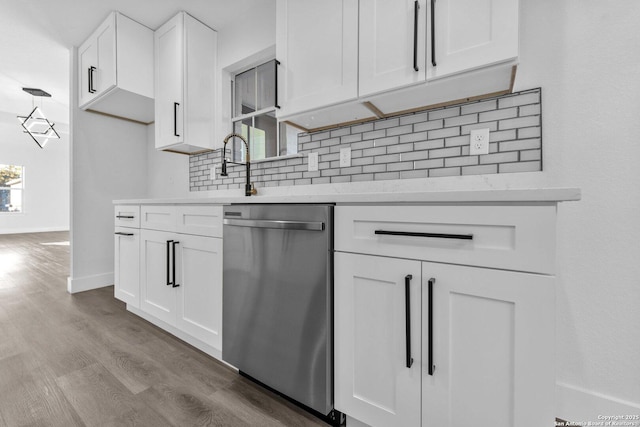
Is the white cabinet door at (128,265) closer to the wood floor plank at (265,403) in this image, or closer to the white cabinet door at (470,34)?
the wood floor plank at (265,403)

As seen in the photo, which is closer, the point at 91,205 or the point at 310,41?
the point at 310,41

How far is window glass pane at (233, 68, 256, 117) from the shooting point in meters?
2.42

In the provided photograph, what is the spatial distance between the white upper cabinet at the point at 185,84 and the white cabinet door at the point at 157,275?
90cm

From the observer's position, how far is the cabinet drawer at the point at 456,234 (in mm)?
740

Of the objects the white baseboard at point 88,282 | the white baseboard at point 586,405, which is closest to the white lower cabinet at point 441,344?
the white baseboard at point 586,405

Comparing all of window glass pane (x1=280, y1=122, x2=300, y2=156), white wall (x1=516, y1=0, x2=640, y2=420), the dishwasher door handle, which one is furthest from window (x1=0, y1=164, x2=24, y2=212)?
white wall (x1=516, y1=0, x2=640, y2=420)

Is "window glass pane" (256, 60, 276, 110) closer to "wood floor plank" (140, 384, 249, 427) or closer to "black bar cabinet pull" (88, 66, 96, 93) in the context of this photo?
"black bar cabinet pull" (88, 66, 96, 93)

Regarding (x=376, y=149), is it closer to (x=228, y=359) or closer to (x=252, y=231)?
(x=252, y=231)

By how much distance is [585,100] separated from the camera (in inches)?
45.7

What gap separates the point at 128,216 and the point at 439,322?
2.28 m

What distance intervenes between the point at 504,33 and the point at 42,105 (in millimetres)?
7459

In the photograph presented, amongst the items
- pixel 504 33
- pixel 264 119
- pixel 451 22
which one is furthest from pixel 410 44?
pixel 264 119

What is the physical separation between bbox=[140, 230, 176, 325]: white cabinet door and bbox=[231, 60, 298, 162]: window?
933 millimetres

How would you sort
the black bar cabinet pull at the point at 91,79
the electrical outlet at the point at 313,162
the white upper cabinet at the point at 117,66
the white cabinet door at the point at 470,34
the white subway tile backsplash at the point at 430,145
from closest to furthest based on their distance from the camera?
1. the white cabinet door at the point at 470,34
2. the white subway tile backsplash at the point at 430,145
3. the electrical outlet at the point at 313,162
4. the white upper cabinet at the point at 117,66
5. the black bar cabinet pull at the point at 91,79
